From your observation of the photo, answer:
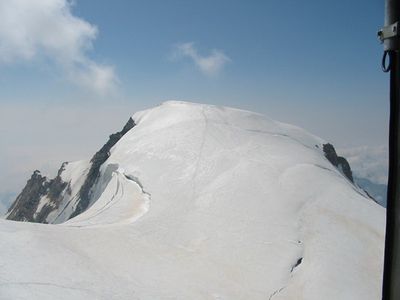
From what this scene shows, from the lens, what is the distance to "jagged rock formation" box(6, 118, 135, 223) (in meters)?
51.8

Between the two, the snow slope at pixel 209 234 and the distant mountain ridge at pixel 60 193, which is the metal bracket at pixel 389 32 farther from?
the distant mountain ridge at pixel 60 193

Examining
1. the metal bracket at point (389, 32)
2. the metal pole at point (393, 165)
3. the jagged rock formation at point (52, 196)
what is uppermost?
the jagged rock formation at point (52, 196)

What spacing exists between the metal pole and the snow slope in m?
6.57

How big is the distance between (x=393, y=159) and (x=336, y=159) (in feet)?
142

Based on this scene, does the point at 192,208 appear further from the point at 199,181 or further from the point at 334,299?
the point at 334,299

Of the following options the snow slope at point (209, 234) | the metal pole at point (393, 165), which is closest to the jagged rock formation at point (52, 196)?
the snow slope at point (209, 234)

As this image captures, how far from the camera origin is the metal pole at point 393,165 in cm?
279

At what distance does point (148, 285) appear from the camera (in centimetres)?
988

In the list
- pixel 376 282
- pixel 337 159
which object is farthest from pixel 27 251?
pixel 337 159

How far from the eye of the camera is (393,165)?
9.54ft

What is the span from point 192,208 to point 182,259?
3.87 metres

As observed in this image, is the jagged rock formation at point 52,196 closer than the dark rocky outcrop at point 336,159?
No

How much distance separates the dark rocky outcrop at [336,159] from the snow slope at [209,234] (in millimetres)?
17901

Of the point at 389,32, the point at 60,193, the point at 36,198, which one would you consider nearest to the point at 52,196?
the point at 60,193
